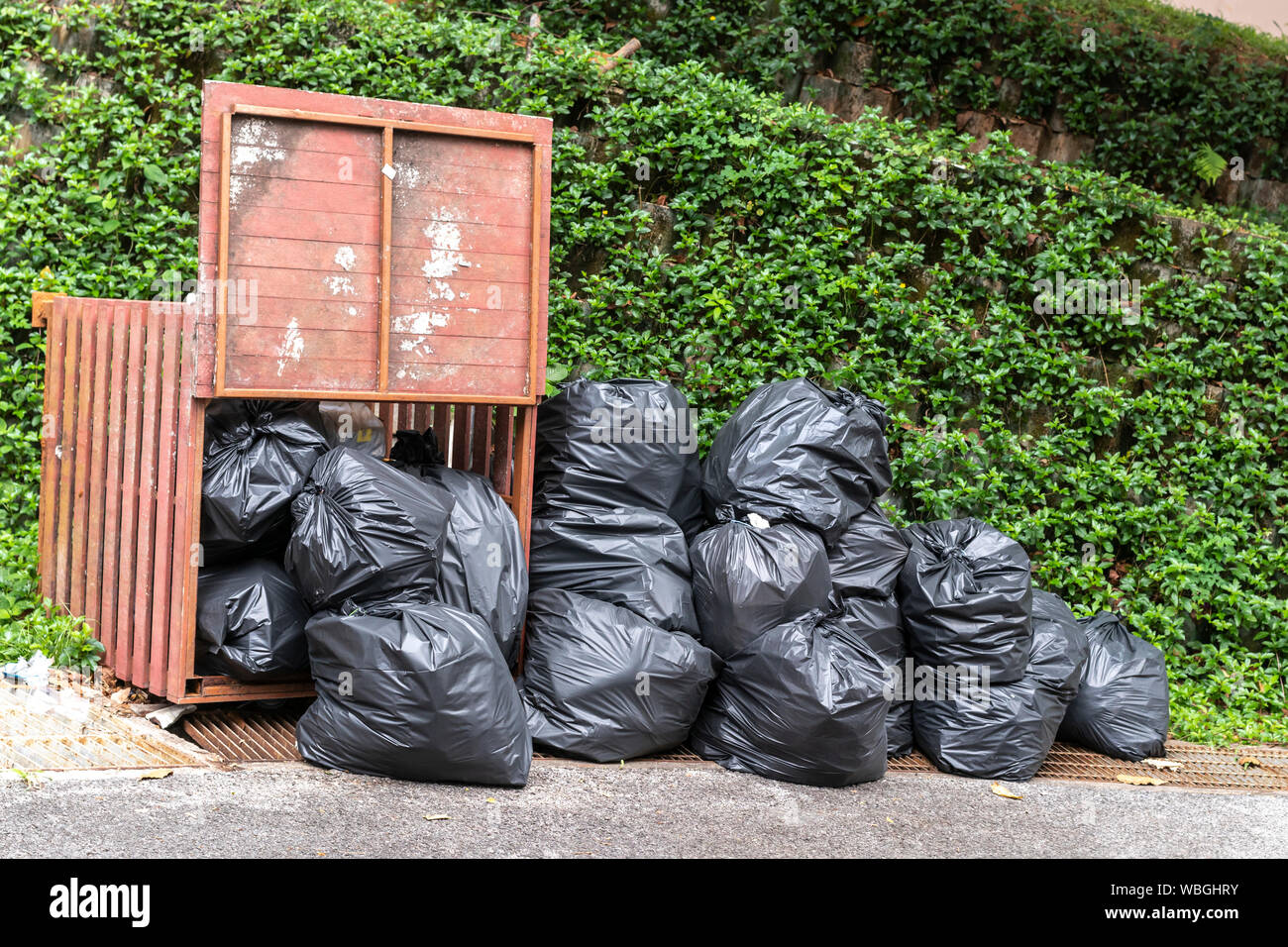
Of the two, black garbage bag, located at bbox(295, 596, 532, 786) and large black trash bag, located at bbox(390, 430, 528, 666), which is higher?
large black trash bag, located at bbox(390, 430, 528, 666)

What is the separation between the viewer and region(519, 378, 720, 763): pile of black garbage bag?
3582mm

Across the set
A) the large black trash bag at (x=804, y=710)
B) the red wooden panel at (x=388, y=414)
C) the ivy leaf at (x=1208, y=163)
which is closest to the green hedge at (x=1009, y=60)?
the ivy leaf at (x=1208, y=163)

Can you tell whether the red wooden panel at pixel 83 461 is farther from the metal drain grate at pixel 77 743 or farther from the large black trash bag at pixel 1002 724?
the large black trash bag at pixel 1002 724

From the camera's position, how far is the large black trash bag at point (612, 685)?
3.57 meters

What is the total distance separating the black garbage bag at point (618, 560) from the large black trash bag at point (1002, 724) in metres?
0.95

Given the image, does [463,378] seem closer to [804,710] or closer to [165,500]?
[165,500]

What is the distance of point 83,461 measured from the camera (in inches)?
158

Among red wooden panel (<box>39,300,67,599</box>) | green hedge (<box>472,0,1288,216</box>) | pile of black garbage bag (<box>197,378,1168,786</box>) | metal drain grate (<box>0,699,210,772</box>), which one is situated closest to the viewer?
metal drain grate (<box>0,699,210,772</box>)

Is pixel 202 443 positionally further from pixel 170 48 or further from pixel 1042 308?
pixel 1042 308

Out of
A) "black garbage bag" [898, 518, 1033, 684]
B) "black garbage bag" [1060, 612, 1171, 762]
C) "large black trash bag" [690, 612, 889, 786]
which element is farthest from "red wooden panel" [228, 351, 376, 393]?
"black garbage bag" [1060, 612, 1171, 762]

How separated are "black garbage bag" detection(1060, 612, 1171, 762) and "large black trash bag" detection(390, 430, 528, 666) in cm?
223

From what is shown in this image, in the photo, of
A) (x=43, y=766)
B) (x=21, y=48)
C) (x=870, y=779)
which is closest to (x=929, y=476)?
(x=870, y=779)

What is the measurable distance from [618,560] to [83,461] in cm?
197

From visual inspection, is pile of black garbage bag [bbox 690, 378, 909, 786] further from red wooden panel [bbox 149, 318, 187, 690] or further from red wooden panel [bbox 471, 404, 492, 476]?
red wooden panel [bbox 149, 318, 187, 690]
